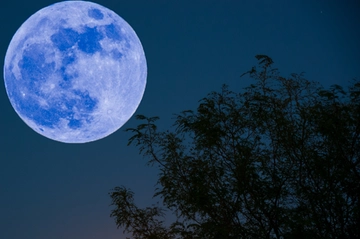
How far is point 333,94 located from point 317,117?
584 mm

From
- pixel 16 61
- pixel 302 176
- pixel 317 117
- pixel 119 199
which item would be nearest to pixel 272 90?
pixel 317 117

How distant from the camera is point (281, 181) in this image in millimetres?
9117

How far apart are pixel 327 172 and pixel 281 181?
943mm

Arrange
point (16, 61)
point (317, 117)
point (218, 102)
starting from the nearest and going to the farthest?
point (317, 117)
point (218, 102)
point (16, 61)

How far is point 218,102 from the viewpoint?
9734 mm

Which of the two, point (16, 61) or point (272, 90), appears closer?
point (272, 90)

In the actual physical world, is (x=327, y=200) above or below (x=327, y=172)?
below

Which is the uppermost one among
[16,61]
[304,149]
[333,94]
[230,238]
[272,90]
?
[16,61]

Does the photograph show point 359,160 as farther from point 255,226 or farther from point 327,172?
point 255,226

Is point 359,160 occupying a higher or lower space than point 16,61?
lower

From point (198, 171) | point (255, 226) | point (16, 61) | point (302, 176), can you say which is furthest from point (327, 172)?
point (16, 61)

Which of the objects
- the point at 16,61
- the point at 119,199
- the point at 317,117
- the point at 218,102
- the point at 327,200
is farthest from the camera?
the point at 16,61

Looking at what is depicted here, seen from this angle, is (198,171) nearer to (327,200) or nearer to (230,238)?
(230,238)

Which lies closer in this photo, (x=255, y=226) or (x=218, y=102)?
(x=255, y=226)
